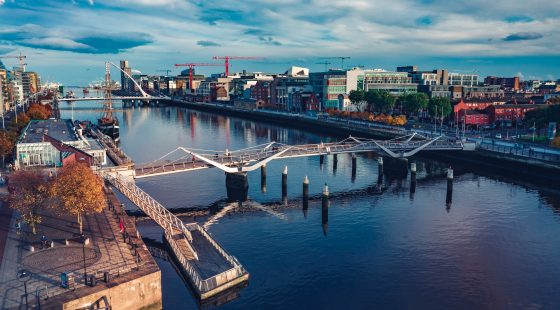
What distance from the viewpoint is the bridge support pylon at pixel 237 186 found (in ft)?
174

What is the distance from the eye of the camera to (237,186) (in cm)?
5369

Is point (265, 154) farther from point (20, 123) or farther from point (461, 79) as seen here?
point (461, 79)

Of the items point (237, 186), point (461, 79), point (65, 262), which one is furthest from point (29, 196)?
point (461, 79)

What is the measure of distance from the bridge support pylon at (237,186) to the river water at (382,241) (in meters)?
1.25

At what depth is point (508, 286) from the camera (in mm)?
31047

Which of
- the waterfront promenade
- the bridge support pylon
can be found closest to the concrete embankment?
the bridge support pylon

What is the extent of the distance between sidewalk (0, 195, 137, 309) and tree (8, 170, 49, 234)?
4.06 ft

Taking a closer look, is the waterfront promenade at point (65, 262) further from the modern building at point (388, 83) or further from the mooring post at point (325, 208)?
the modern building at point (388, 83)

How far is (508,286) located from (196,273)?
22.3 meters

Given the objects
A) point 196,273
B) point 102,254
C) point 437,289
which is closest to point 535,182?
point 437,289

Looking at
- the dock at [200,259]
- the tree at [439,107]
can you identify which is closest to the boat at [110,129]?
the dock at [200,259]

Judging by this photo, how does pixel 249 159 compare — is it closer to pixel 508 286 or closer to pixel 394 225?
pixel 394 225

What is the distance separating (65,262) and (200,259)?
29.7 ft

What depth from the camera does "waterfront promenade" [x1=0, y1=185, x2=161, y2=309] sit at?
23.0 m
